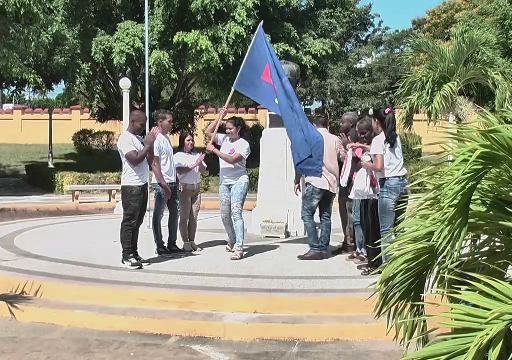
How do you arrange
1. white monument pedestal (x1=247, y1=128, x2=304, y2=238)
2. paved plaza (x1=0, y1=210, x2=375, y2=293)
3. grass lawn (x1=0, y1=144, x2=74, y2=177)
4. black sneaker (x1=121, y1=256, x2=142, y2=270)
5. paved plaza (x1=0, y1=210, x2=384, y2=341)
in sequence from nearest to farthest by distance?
paved plaza (x1=0, y1=210, x2=384, y2=341)
paved plaza (x1=0, y1=210, x2=375, y2=293)
black sneaker (x1=121, y1=256, x2=142, y2=270)
white monument pedestal (x1=247, y1=128, x2=304, y2=238)
grass lawn (x1=0, y1=144, x2=74, y2=177)

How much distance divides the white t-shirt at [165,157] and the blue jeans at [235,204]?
0.62 metres

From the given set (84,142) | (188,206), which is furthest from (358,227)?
(84,142)

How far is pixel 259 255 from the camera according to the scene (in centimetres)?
789

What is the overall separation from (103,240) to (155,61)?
42.6 feet

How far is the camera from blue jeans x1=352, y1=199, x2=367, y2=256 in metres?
7.09

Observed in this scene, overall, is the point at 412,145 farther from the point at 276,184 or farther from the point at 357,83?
the point at 357,83

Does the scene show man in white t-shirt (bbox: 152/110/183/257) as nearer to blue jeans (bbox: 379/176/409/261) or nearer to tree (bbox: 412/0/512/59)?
blue jeans (bbox: 379/176/409/261)

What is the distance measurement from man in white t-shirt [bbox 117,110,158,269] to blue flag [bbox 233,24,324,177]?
65.7 inches

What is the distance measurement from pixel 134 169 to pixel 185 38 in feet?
51.3

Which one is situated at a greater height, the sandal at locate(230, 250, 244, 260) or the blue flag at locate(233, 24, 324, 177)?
the blue flag at locate(233, 24, 324, 177)

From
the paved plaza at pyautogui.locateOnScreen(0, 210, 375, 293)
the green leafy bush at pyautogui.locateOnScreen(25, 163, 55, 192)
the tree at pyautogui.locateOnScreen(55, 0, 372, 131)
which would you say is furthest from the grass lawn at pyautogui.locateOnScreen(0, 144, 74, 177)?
the paved plaza at pyautogui.locateOnScreen(0, 210, 375, 293)

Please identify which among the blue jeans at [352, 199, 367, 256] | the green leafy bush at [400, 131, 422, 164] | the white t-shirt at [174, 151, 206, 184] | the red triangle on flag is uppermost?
the red triangle on flag

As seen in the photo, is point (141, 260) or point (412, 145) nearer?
point (141, 260)

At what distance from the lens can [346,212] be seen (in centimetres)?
808
